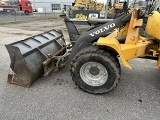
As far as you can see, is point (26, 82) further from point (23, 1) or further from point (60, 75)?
→ point (23, 1)

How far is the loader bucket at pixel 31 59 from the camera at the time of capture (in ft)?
11.4

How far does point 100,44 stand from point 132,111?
1280 mm

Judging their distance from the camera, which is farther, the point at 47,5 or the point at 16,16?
the point at 47,5

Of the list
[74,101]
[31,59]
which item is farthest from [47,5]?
[74,101]

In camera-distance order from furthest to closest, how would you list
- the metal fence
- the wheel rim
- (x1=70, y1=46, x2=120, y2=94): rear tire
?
the metal fence → the wheel rim → (x1=70, y1=46, x2=120, y2=94): rear tire

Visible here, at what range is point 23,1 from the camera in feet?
97.0

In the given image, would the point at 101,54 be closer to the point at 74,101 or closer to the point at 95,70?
the point at 95,70

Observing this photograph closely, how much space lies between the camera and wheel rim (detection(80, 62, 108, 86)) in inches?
134

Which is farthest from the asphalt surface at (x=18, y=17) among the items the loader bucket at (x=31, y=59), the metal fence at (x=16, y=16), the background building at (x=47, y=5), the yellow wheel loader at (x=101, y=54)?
the yellow wheel loader at (x=101, y=54)

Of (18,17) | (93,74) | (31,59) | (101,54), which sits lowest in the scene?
(18,17)

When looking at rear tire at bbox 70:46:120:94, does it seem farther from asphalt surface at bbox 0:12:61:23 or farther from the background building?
the background building

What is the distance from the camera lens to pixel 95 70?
136 inches

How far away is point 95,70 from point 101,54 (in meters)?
0.38

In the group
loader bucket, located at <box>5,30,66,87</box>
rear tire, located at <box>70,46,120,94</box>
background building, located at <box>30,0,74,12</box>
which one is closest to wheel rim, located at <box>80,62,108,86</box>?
rear tire, located at <box>70,46,120,94</box>
